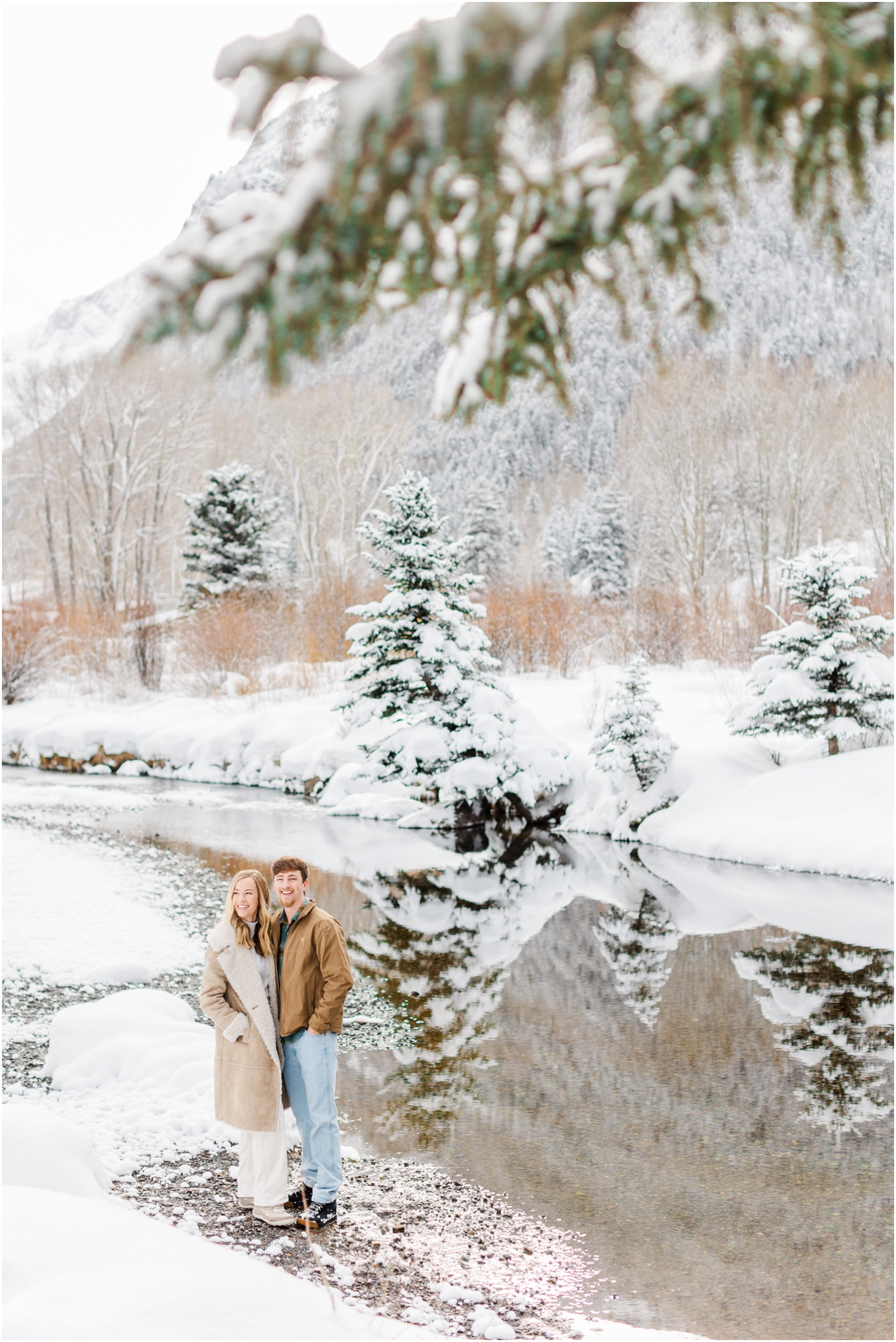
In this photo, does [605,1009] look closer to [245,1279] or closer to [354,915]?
[354,915]

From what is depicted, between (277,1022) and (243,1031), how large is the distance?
17 centimetres

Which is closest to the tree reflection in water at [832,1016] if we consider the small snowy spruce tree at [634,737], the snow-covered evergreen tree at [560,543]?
the small snowy spruce tree at [634,737]

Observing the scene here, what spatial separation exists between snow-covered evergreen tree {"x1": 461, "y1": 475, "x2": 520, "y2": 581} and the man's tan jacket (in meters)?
31.0

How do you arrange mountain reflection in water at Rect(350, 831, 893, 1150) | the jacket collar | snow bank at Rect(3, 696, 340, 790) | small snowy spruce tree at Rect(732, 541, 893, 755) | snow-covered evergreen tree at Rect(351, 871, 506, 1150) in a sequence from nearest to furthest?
1. the jacket collar
2. snow-covered evergreen tree at Rect(351, 871, 506, 1150)
3. mountain reflection in water at Rect(350, 831, 893, 1150)
4. small snowy spruce tree at Rect(732, 541, 893, 755)
5. snow bank at Rect(3, 696, 340, 790)

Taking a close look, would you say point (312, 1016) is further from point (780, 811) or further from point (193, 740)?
point (193, 740)

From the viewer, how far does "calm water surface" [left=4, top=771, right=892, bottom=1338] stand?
4.08 meters

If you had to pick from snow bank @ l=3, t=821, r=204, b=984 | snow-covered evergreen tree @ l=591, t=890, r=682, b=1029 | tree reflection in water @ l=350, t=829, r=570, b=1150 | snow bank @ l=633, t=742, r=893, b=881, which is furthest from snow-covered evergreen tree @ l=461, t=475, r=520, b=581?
snow-covered evergreen tree @ l=591, t=890, r=682, b=1029

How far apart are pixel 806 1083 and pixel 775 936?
11.2 feet

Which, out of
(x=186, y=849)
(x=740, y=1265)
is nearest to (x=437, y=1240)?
(x=740, y=1265)

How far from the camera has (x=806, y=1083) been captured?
5.88 meters

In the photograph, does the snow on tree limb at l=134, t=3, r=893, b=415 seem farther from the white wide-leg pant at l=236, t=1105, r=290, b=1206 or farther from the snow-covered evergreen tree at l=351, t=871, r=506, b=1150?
the snow-covered evergreen tree at l=351, t=871, r=506, b=1150

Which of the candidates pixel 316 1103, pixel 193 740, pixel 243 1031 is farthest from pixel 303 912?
pixel 193 740

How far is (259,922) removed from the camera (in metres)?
3.98

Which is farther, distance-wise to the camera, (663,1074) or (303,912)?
(663,1074)
